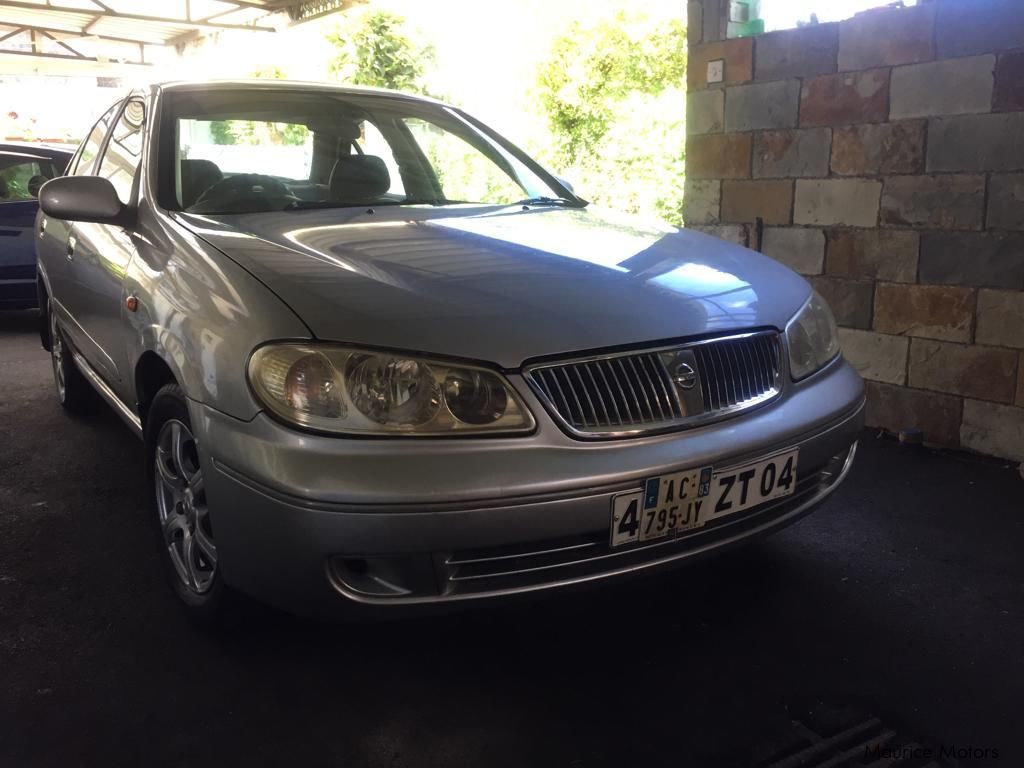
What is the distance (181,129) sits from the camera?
2.71m

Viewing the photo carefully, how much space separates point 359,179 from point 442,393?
4.56ft

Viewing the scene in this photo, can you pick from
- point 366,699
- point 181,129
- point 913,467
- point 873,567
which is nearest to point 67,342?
point 181,129

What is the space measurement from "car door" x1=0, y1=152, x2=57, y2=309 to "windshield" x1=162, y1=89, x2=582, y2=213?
4.12 m

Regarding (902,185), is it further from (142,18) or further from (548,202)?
(142,18)

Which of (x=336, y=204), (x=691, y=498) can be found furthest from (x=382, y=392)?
(x=336, y=204)

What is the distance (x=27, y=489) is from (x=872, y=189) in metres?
3.61

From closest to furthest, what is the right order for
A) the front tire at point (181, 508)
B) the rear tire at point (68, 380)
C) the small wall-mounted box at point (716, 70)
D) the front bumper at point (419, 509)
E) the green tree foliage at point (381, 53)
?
1. the front bumper at point (419, 509)
2. the front tire at point (181, 508)
3. the rear tire at point (68, 380)
4. the small wall-mounted box at point (716, 70)
5. the green tree foliage at point (381, 53)

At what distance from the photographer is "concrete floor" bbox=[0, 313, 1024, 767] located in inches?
71.7

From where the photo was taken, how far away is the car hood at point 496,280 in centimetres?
175

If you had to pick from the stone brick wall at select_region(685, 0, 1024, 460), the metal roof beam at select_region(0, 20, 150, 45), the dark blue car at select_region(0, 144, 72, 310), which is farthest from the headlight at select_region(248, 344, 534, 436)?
the metal roof beam at select_region(0, 20, 150, 45)

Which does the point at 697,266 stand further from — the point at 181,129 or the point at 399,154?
the point at 181,129

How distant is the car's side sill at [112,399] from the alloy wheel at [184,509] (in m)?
0.28

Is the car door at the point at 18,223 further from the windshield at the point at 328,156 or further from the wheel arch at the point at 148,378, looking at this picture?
the wheel arch at the point at 148,378

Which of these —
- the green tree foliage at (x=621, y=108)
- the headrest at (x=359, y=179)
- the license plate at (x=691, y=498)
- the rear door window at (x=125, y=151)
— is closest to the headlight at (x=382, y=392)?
the license plate at (x=691, y=498)
